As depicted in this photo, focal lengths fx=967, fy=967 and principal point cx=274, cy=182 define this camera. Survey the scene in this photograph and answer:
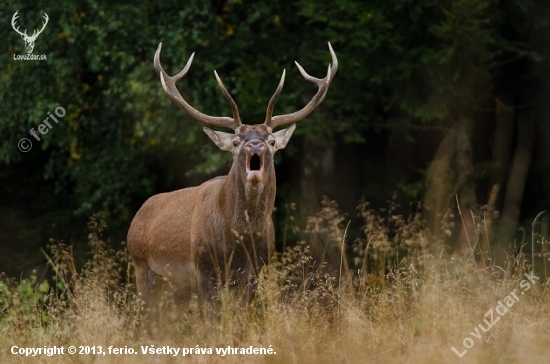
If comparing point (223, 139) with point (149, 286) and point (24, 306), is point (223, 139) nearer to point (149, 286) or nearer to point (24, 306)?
point (149, 286)

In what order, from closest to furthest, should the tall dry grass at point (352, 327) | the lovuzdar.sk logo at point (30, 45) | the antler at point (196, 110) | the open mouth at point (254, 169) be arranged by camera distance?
1. the tall dry grass at point (352, 327)
2. the open mouth at point (254, 169)
3. the antler at point (196, 110)
4. the lovuzdar.sk logo at point (30, 45)

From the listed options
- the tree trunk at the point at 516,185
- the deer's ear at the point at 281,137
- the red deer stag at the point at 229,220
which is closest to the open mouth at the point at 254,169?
the red deer stag at the point at 229,220

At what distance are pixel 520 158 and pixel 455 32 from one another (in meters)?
1.62

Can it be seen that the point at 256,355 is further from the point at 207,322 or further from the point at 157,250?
the point at 157,250

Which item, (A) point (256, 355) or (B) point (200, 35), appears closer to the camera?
(A) point (256, 355)

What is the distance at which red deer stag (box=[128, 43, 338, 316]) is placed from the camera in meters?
7.25

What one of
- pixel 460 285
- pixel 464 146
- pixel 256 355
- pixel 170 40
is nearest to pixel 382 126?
pixel 464 146

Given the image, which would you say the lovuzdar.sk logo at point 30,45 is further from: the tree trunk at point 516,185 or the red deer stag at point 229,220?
the tree trunk at point 516,185

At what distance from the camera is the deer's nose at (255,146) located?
7.07 metres

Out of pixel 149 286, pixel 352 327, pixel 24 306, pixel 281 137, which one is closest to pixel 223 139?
pixel 281 137

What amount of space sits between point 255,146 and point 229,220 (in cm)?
68

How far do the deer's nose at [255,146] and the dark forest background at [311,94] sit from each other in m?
3.29

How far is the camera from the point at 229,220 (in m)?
7.41

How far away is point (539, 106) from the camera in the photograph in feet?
36.6
